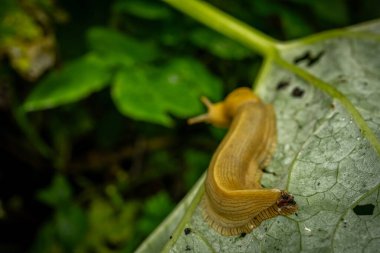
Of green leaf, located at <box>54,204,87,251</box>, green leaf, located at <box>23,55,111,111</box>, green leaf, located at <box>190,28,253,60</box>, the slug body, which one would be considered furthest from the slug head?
green leaf, located at <box>54,204,87,251</box>

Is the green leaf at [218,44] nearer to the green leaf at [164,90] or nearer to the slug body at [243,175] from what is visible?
the green leaf at [164,90]

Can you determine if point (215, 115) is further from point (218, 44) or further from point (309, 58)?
point (309, 58)

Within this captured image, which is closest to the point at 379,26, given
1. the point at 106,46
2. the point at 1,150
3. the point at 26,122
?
the point at 106,46

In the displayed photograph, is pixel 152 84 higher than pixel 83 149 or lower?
higher

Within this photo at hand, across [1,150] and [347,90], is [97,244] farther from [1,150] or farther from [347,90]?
[347,90]

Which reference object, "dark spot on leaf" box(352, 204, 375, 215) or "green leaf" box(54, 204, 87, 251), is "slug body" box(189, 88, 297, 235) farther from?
"green leaf" box(54, 204, 87, 251)

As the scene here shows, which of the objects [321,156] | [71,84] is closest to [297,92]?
[321,156]

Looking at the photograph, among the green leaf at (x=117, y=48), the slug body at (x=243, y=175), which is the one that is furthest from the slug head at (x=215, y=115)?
the green leaf at (x=117, y=48)
